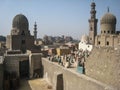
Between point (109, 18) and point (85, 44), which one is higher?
Answer: point (109, 18)

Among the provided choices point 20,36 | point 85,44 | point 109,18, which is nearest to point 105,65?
point 20,36

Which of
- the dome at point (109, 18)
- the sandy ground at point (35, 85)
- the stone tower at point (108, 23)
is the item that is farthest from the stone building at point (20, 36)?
the dome at point (109, 18)

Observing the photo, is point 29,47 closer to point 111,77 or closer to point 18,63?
point 18,63

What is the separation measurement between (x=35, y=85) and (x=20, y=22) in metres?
17.3

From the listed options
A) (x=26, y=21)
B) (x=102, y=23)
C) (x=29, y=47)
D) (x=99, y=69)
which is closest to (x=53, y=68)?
(x=99, y=69)

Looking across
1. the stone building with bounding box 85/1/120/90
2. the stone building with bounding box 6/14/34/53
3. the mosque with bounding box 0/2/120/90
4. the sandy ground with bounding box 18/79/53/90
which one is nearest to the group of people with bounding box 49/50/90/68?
the mosque with bounding box 0/2/120/90

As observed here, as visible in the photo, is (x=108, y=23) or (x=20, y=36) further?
(x=108, y=23)

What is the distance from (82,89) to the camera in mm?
9688

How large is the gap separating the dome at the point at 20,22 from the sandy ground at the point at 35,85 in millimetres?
15191

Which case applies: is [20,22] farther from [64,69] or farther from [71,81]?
[71,81]

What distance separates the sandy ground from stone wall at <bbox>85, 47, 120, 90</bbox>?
463cm

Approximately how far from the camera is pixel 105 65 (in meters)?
10.2

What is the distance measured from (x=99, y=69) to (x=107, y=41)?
24.1 m

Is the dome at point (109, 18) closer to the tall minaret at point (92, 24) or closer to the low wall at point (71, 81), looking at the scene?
the tall minaret at point (92, 24)
